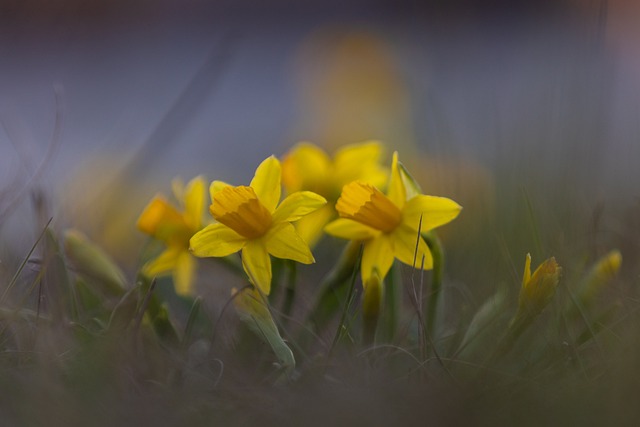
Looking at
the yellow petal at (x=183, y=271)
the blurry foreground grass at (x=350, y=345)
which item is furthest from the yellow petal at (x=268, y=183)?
the yellow petal at (x=183, y=271)

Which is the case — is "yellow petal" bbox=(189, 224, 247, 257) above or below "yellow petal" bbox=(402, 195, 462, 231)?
below

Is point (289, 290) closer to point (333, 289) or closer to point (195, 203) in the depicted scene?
point (333, 289)

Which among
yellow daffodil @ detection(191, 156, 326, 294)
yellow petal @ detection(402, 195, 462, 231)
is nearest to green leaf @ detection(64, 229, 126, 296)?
yellow daffodil @ detection(191, 156, 326, 294)

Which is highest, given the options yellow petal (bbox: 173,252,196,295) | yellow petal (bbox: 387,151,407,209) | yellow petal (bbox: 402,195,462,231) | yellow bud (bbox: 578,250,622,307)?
yellow petal (bbox: 387,151,407,209)

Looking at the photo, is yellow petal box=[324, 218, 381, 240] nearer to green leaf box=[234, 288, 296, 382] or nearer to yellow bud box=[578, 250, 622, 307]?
green leaf box=[234, 288, 296, 382]

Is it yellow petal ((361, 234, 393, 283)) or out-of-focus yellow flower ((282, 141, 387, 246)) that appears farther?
out-of-focus yellow flower ((282, 141, 387, 246))

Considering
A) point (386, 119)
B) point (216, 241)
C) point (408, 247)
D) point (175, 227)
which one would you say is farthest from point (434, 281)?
point (386, 119)
